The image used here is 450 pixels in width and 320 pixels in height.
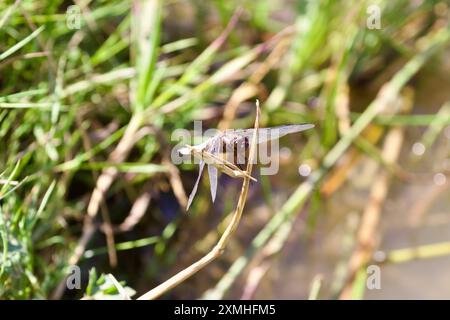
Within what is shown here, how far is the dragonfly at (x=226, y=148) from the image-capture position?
651 millimetres

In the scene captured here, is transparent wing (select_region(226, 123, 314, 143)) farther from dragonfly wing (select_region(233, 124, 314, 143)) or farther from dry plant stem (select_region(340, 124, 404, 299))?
dry plant stem (select_region(340, 124, 404, 299))

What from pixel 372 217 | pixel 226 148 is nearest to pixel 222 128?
pixel 372 217

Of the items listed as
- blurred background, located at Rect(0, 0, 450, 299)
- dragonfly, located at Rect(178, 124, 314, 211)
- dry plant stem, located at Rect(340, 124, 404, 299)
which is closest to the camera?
dragonfly, located at Rect(178, 124, 314, 211)

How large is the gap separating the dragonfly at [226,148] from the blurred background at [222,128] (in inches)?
9.5

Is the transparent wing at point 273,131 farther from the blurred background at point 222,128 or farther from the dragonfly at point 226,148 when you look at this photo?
the blurred background at point 222,128

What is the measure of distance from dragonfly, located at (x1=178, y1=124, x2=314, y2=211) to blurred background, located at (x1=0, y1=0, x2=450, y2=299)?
0.79ft

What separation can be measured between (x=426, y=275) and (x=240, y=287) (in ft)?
1.14

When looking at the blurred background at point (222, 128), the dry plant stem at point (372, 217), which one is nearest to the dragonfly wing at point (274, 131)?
the blurred background at point (222, 128)

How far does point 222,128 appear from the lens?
122 cm

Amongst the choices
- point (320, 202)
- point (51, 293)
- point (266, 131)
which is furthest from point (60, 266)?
point (320, 202)

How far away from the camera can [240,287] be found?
1.16 metres

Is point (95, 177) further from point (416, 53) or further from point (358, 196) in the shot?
point (416, 53)

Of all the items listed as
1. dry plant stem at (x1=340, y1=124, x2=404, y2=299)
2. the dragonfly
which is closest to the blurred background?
dry plant stem at (x1=340, y1=124, x2=404, y2=299)

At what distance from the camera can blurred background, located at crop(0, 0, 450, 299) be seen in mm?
1003
